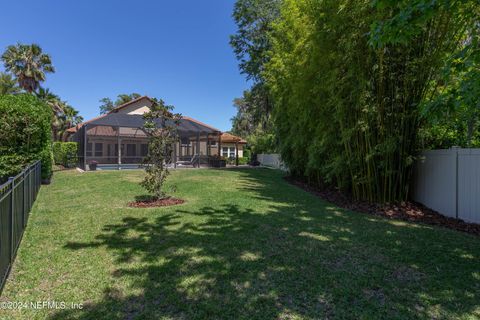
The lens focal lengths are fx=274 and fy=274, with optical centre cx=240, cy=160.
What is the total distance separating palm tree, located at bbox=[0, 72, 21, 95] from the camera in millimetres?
18897

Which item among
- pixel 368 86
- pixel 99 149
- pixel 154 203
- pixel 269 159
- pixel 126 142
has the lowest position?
pixel 154 203

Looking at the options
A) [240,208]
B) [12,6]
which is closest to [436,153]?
[240,208]

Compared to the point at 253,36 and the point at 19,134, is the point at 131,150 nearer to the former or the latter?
the point at 253,36

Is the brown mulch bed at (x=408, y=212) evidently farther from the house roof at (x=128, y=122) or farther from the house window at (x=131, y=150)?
the house window at (x=131, y=150)

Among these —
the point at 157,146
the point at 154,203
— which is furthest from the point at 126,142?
the point at 154,203

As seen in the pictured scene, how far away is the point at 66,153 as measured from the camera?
62.2 ft

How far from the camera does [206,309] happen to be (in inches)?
94.3

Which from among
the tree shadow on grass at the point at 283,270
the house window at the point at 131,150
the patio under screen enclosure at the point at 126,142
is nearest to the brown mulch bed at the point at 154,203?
the tree shadow on grass at the point at 283,270

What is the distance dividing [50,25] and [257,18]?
13.5 meters

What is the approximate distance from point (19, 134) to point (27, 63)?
50.3ft

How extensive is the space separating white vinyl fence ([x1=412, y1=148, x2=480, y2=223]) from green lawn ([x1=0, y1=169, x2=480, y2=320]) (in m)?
1.11

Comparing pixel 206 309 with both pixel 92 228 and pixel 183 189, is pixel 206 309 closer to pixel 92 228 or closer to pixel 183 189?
pixel 92 228

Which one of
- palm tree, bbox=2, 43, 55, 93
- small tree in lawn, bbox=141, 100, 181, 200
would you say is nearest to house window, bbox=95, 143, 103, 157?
palm tree, bbox=2, 43, 55, 93

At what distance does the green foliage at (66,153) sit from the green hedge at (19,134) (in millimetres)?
9977
